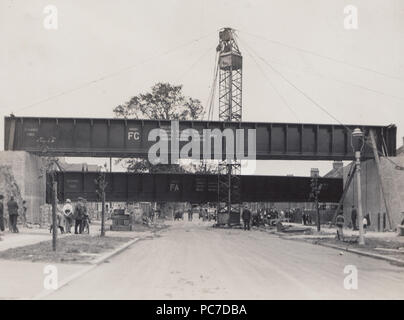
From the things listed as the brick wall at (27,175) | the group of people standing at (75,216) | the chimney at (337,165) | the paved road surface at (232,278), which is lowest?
the paved road surface at (232,278)

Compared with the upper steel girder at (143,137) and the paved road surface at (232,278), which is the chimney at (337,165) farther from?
the paved road surface at (232,278)

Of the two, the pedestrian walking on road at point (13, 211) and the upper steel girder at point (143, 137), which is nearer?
the pedestrian walking on road at point (13, 211)

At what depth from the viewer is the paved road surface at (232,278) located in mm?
10047

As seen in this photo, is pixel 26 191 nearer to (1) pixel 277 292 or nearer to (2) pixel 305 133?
(2) pixel 305 133

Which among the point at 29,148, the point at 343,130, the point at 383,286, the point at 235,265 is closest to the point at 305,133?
the point at 343,130

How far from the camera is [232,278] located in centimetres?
1223

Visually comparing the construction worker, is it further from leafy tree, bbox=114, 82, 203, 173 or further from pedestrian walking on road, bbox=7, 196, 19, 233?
leafy tree, bbox=114, 82, 203, 173

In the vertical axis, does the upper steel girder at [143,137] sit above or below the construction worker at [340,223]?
above

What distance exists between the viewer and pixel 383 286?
11.3 m

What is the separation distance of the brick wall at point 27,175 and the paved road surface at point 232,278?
1775 centimetres

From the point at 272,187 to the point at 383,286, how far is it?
35.3 meters

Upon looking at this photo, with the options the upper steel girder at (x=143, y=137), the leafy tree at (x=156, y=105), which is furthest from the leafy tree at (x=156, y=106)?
the upper steel girder at (x=143, y=137)

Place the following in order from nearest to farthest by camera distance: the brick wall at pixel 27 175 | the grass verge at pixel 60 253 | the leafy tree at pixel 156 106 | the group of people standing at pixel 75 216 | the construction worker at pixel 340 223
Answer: the grass verge at pixel 60 253 → the construction worker at pixel 340 223 → the group of people standing at pixel 75 216 → the brick wall at pixel 27 175 → the leafy tree at pixel 156 106


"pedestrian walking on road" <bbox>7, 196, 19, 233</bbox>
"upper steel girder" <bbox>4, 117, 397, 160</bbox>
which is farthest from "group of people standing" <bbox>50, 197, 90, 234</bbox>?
"upper steel girder" <bbox>4, 117, 397, 160</bbox>
